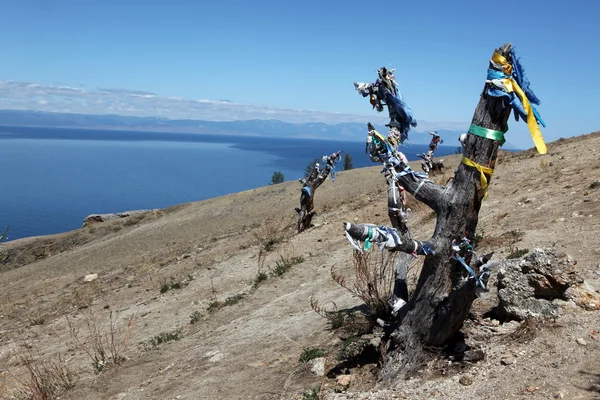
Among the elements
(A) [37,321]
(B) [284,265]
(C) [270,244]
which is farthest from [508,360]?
(A) [37,321]

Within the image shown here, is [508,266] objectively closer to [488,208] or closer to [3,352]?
[488,208]

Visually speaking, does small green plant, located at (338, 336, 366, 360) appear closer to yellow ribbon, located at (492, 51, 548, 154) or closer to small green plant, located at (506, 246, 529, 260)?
small green plant, located at (506, 246, 529, 260)

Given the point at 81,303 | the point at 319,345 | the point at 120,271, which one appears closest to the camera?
the point at 319,345

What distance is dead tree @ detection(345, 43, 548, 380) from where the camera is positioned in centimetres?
450

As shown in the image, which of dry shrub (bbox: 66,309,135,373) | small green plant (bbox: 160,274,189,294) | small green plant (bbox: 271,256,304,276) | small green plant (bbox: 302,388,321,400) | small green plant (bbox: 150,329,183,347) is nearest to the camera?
small green plant (bbox: 302,388,321,400)

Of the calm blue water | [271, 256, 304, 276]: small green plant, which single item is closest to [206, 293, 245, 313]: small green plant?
[271, 256, 304, 276]: small green plant

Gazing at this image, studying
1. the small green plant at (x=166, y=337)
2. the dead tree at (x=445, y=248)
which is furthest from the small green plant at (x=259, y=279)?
the dead tree at (x=445, y=248)

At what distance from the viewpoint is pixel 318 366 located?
18.1 ft

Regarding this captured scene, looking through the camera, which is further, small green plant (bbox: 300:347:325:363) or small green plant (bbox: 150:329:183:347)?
small green plant (bbox: 150:329:183:347)

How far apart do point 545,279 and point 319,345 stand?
257 centimetres

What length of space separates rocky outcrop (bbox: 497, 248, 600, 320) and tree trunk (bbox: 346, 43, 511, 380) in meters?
0.83

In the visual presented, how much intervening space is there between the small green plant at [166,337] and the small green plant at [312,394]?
12.4 feet

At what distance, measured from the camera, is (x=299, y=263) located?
11805 mm

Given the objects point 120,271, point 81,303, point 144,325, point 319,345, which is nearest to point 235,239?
point 120,271
